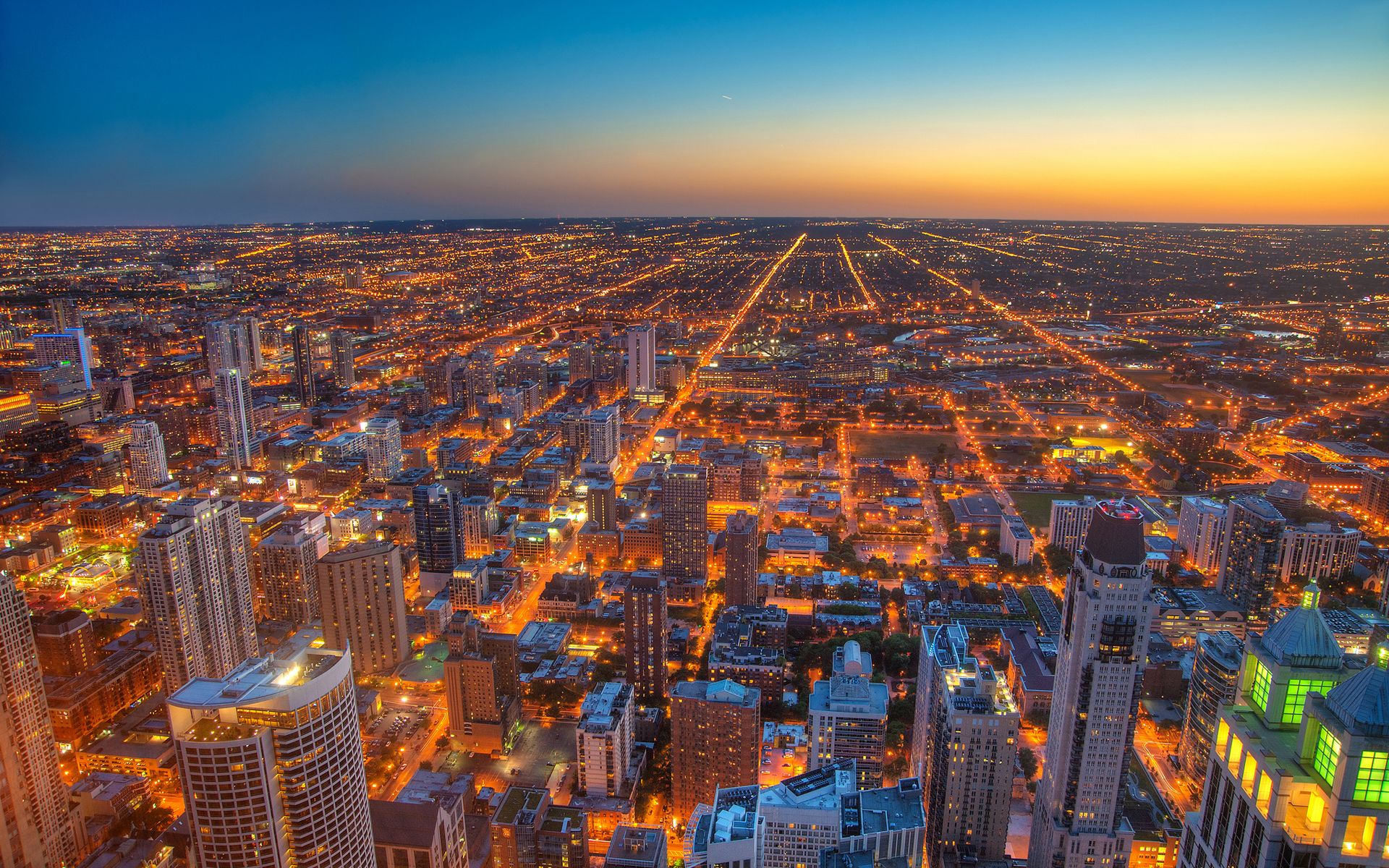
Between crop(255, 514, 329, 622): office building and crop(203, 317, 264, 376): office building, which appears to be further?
crop(203, 317, 264, 376): office building

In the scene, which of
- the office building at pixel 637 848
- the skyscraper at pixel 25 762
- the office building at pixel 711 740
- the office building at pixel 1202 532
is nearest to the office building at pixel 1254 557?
the office building at pixel 1202 532

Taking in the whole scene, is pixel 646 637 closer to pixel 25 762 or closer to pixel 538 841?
pixel 538 841

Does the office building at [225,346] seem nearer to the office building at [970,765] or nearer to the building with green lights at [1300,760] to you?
the office building at [970,765]

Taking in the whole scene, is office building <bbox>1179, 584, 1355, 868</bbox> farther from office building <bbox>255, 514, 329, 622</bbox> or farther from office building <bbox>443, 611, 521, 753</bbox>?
office building <bbox>255, 514, 329, 622</bbox>

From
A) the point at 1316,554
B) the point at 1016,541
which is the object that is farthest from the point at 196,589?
the point at 1316,554

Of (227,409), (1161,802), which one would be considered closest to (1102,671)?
(1161,802)

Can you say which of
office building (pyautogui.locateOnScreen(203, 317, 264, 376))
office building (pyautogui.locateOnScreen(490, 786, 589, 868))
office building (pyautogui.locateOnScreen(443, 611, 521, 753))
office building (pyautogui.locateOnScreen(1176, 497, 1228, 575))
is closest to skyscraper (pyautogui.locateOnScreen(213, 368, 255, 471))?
office building (pyautogui.locateOnScreen(203, 317, 264, 376))
